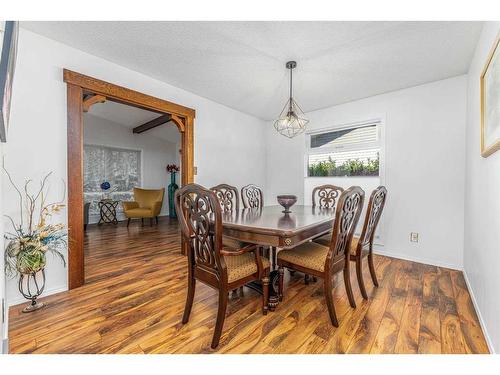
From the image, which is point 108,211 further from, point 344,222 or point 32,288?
point 344,222

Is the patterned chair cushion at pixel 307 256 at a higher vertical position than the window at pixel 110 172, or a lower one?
lower

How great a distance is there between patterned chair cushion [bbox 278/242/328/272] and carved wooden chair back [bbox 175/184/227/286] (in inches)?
23.6

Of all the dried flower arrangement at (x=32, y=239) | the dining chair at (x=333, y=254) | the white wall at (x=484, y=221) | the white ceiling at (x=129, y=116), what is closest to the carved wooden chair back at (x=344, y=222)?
the dining chair at (x=333, y=254)

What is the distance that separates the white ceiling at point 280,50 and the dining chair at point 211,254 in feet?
4.79

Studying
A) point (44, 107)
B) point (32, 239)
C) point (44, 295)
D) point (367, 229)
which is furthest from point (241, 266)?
point (44, 107)

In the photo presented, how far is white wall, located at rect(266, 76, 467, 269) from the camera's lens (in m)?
2.64

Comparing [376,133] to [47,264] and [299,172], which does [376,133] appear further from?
[47,264]

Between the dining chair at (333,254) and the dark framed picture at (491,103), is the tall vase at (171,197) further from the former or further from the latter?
the dark framed picture at (491,103)

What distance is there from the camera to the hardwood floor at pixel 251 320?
4.52 ft

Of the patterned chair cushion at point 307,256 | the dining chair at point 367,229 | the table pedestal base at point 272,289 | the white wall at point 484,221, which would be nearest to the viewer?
the white wall at point 484,221

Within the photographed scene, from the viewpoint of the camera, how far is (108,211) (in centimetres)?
563

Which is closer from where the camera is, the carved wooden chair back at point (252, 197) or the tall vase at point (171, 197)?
the carved wooden chair back at point (252, 197)

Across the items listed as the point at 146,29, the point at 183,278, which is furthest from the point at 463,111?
the point at 183,278

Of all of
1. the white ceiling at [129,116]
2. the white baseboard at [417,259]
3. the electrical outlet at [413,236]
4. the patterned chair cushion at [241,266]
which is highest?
the white ceiling at [129,116]
